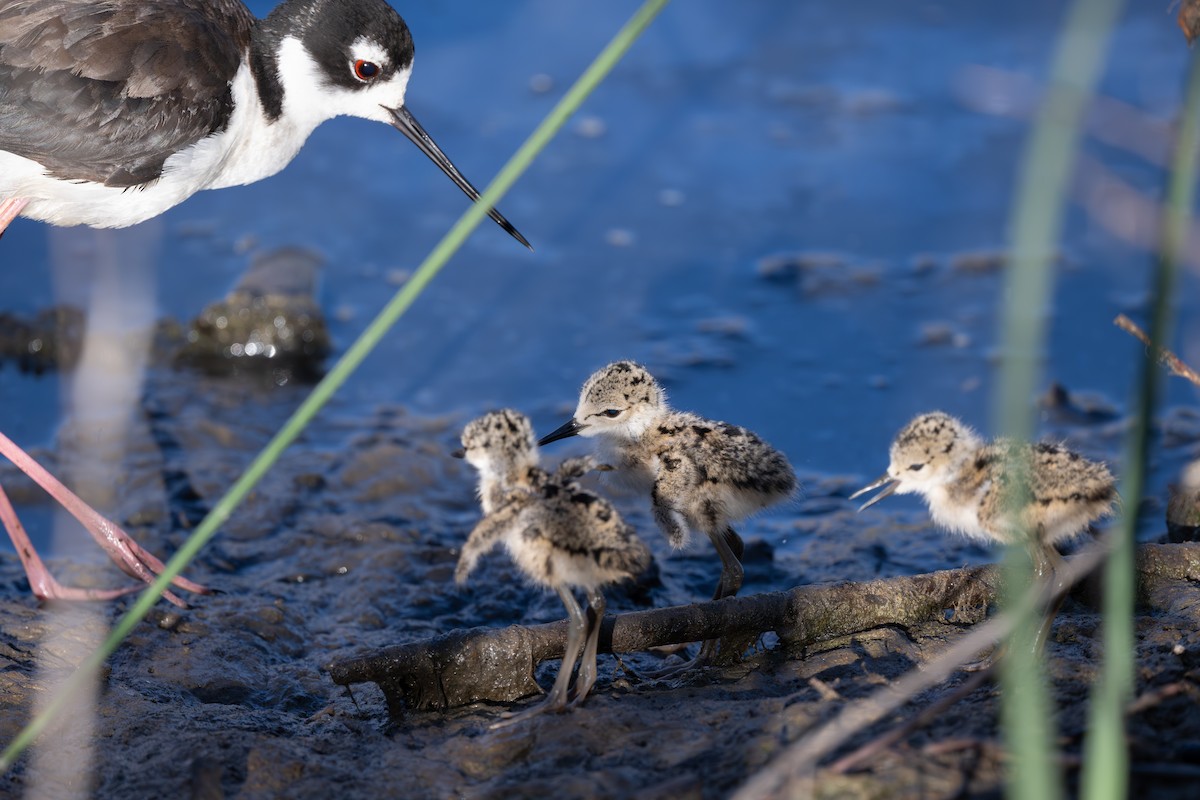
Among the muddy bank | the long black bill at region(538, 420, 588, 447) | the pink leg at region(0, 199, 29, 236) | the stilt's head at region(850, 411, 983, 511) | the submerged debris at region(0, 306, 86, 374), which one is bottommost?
the muddy bank

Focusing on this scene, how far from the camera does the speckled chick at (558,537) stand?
3.63 metres

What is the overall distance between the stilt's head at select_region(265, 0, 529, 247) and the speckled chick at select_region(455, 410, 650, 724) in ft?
5.19

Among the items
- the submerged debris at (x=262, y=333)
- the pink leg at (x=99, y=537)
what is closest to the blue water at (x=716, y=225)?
the submerged debris at (x=262, y=333)

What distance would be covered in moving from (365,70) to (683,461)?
2312 mm

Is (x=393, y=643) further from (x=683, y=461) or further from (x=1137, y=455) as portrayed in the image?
(x=1137, y=455)

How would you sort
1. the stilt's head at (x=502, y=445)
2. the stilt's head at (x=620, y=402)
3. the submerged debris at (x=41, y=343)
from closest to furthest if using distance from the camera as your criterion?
the stilt's head at (x=502, y=445)
the stilt's head at (x=620, y=402)
the submerged debris at (x=41, y=343)

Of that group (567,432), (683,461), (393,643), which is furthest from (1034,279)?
(393,643)

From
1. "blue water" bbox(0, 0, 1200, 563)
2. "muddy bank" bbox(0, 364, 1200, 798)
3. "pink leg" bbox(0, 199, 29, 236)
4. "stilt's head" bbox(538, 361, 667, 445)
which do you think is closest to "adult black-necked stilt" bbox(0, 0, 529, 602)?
"pink leg" bbox(0, 199, 29, 236)

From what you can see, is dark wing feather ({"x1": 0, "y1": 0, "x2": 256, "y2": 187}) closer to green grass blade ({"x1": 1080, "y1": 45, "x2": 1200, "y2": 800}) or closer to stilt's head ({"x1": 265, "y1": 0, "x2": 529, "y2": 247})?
stilt's head ({"x1": 265, "y1": 0, "x2": 529, "y2": 247})

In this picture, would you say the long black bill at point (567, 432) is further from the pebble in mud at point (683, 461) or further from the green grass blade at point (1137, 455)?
the green grass blade at point (1137, 455)

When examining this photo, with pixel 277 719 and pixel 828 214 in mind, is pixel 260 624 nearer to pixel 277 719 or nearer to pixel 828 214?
pixel 277 719

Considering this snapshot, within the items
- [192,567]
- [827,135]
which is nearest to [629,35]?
[192,567]

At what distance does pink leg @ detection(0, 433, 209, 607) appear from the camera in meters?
4.93

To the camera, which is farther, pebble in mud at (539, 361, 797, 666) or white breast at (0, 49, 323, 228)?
white breast at (0, 49, 323, 228)
